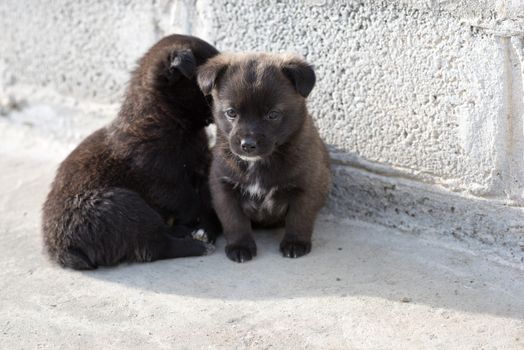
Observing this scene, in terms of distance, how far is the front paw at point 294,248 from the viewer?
4867 millimetres

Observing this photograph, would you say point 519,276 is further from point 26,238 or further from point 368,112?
point 26,238

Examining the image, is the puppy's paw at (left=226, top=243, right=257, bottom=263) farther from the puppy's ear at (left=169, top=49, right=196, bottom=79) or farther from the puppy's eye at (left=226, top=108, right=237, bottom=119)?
the puppy's ear at (left=169, top=49, right=196, bottom=79)

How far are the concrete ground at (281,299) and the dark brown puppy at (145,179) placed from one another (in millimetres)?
142

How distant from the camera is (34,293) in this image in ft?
15.1

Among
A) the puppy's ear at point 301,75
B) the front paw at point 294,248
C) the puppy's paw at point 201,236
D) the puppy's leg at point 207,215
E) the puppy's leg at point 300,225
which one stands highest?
the puppy's ear at point 301,75

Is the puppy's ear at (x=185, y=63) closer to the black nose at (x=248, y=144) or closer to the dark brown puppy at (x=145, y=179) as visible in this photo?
the dark brown puppy at (x=145, y=179)

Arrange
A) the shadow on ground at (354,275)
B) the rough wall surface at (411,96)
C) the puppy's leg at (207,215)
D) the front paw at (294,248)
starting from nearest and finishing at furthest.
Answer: the shadow on ground at (354,275) → the rough wall surface at (411,96) → the front paw at (294,248) → the puppy's leg at (207,215)

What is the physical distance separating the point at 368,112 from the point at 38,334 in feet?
7.27

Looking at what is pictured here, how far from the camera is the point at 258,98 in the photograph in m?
4.66

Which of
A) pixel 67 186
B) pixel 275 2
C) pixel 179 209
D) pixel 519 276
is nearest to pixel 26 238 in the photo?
pixel 67 186

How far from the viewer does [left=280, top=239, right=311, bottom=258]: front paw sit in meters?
4.87

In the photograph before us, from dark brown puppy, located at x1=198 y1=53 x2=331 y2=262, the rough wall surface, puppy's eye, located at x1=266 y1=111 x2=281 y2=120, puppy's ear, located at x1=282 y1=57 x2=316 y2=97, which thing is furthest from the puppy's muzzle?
the rough wall surface

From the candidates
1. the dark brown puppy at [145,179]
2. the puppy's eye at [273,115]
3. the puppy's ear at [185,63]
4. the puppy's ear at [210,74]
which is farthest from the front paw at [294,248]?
the puppy's ear at [185,63]

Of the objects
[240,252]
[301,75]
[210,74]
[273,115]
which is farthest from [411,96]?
[240,252]
